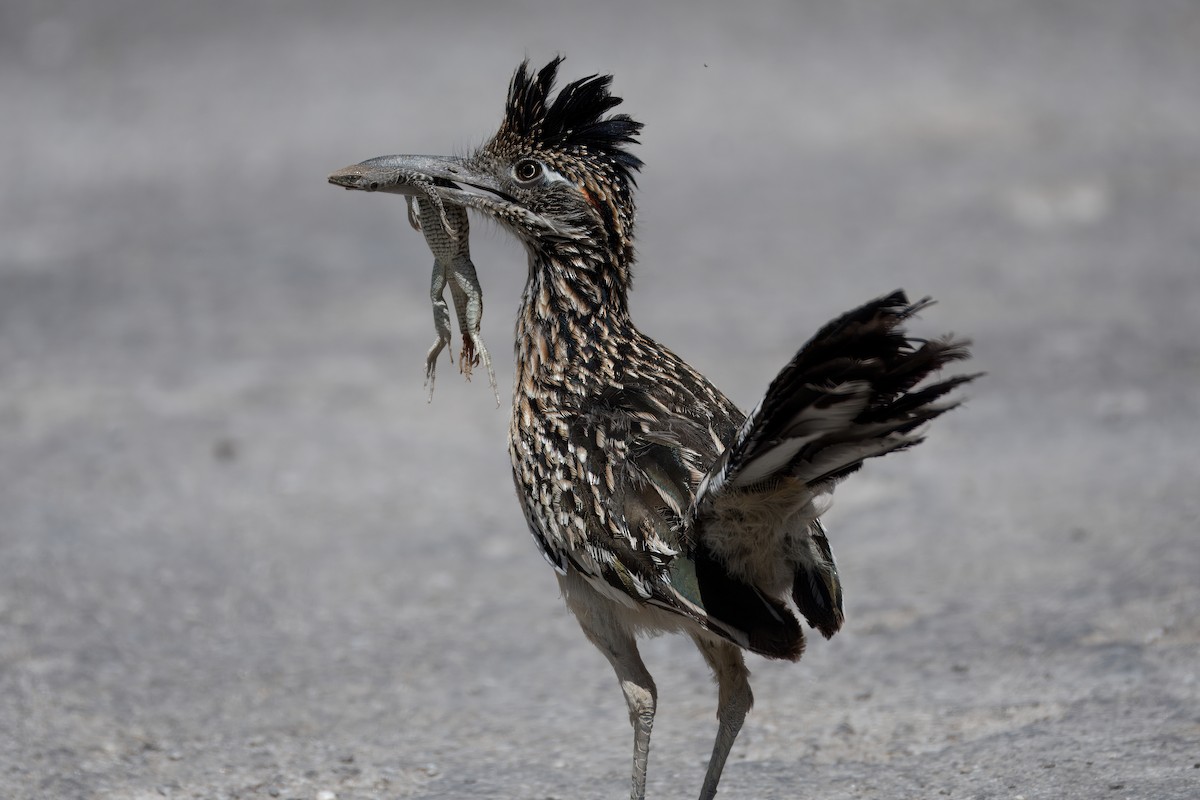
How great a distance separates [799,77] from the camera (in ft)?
54.2

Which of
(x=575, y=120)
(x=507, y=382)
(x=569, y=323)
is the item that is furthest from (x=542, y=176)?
(x=507, y=382)

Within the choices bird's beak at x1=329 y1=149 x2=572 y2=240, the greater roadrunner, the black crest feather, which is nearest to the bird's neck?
the greater roadrunner

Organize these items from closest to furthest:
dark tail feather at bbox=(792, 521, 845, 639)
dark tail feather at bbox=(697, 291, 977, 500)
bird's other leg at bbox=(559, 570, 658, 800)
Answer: dark tail feather at bbox=(697, 291, 977, 500), dark tail feather at bbox=(792, 521, 845, 639), bird's other leg at bbox=(559, 570, 658, 800)

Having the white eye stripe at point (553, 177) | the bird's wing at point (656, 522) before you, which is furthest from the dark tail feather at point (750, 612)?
the white eye stripe at point (553, 177)

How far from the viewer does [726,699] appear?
17.9 ft

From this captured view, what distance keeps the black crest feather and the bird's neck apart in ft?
Result: 1.37

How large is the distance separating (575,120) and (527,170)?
28 cm

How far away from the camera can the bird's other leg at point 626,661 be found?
536 cm

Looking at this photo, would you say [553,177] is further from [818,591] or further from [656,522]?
[818,591]

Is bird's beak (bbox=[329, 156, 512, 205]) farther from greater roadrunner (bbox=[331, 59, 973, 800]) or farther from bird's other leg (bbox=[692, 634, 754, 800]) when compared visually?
bird's other leg (bbox=[692, 634, 754, 800])

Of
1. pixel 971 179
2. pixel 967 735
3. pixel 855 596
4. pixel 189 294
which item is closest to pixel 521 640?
pixel 855 596

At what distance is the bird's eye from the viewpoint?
222 inches

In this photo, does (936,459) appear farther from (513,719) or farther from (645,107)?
(645,107)

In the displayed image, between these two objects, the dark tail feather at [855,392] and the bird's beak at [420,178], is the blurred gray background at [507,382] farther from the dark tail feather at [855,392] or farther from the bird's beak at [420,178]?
the dark tail feather at [855,392]
